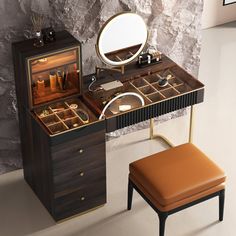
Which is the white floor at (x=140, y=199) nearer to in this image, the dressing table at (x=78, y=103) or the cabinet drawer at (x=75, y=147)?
the dressing table at (x=78, y=103)

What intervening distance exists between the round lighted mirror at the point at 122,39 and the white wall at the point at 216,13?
73.6 inches

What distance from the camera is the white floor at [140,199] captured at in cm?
372

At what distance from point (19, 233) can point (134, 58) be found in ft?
4.16

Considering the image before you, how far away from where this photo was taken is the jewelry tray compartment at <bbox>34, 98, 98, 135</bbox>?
11.8 feet

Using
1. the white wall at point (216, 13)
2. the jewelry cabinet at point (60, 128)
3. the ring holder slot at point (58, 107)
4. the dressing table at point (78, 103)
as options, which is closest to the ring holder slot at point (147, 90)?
the dressing table at point (78, 103)

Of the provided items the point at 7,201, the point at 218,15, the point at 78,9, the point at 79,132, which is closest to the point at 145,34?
the point at 78,9

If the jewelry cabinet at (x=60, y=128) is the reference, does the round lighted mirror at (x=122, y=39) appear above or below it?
above

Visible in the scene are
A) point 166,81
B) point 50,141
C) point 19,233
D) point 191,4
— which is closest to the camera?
point 50,141

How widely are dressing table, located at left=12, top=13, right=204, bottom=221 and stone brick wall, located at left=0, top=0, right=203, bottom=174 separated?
4.5 inches

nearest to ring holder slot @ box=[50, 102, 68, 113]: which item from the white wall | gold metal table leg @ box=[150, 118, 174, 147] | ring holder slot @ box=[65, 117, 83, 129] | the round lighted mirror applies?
ring holder slot @ box=[65, 117, 83, 129]

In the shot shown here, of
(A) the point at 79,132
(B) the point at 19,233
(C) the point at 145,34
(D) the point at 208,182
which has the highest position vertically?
(C) the point at 145,34

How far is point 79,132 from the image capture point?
11.6 feet

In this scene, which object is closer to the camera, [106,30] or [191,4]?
[106,30]

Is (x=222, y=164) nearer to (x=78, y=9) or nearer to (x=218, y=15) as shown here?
(x=78, y=9)
